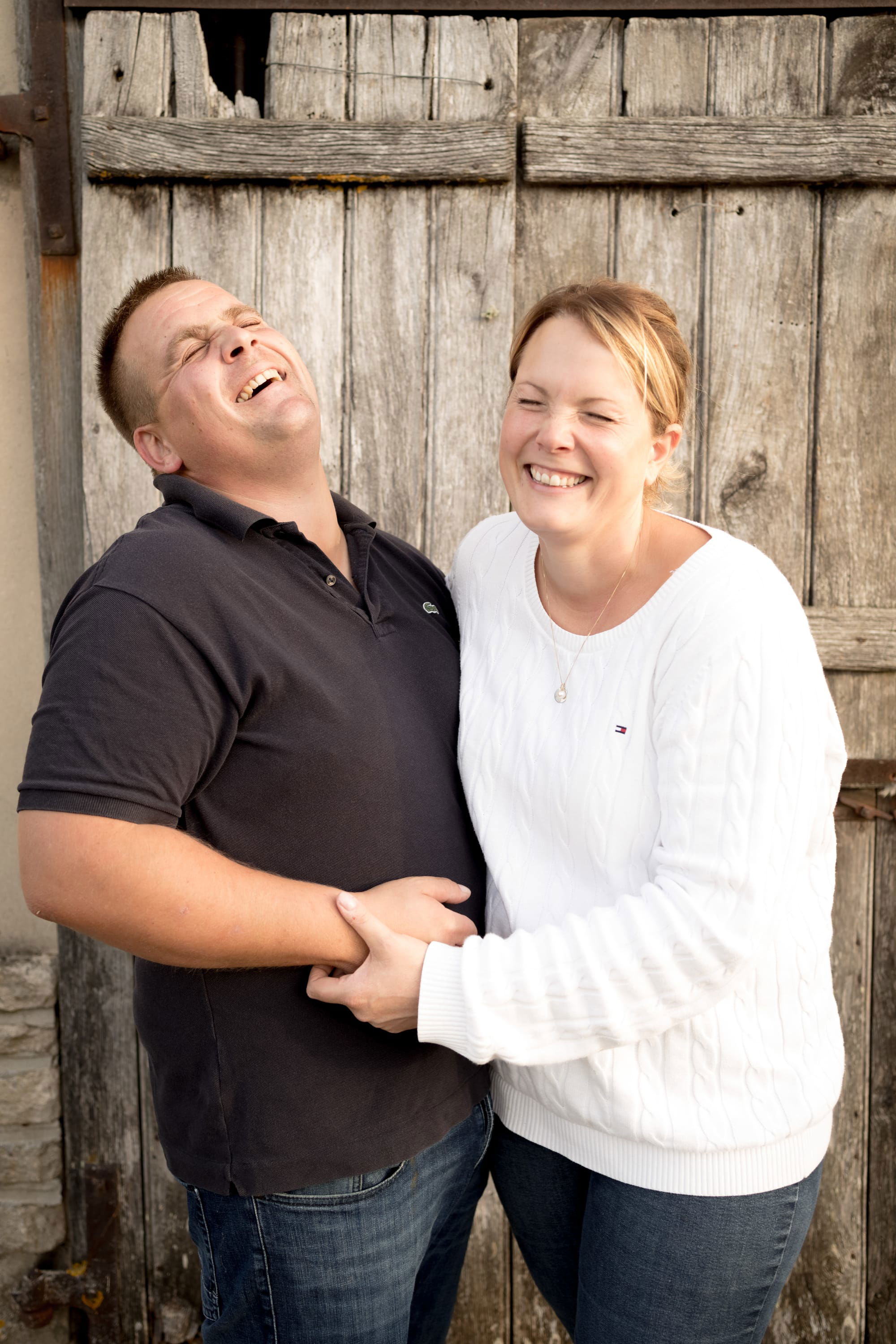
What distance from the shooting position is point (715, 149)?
78.1 inches

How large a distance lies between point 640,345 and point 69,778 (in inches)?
36.4

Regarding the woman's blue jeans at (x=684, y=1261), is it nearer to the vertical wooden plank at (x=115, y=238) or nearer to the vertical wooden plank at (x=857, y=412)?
the vertical wooden plank at (x=857, y=412)

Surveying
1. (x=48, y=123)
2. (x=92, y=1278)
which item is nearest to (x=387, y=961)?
(x=92, y=1278)

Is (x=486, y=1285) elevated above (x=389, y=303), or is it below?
below

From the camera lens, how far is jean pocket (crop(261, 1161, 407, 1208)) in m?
1.25

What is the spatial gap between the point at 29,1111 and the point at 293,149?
7.21ft

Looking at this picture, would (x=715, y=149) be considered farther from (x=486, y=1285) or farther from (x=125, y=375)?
(x=486, y=1285)

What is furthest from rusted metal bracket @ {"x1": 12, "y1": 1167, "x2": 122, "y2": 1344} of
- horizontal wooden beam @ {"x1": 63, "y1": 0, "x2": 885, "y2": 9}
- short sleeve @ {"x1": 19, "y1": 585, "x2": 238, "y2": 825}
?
horizontal wooden beam @ {"x1": 63, "y1": 0, "x2": 885, "y2": 9}

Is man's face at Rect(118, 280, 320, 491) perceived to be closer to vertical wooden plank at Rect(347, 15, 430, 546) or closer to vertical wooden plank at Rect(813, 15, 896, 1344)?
vertical wooden plank at Rect(347, 15, 430, 546)

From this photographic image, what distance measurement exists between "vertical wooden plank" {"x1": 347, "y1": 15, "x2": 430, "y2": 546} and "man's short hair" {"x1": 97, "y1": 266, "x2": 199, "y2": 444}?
19.2 inches

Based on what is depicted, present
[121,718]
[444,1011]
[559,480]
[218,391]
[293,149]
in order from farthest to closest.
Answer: [293,149]
[218,391]
[559,480]
[444,1011]
[121,718]

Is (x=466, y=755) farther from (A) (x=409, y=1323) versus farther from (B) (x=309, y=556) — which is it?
(A) (x=409, y=1323)

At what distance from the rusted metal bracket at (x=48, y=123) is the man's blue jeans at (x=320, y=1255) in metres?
1.90

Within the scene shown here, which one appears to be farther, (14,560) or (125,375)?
(14,560)
